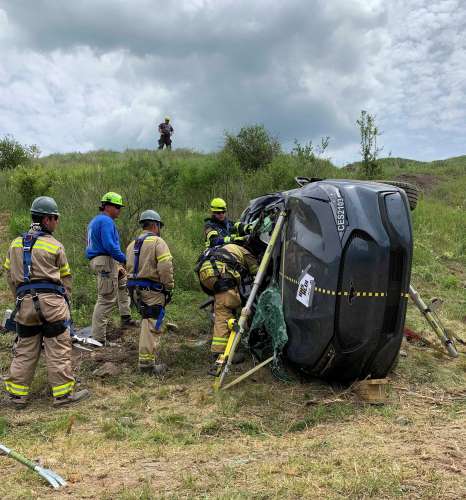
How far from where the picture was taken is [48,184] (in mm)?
14227

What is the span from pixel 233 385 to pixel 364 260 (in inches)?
70.8

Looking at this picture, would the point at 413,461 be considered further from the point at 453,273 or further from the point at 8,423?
the point at 453,273

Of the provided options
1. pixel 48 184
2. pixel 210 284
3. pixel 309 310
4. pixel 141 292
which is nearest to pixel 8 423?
pixel 141 292

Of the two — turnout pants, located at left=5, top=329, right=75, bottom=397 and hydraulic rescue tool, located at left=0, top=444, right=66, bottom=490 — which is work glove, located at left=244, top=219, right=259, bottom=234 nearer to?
turnout pants, located at left=5, top=329, right=75, bottom=397

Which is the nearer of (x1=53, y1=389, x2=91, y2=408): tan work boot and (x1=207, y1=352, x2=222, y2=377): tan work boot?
(x1=53, y1=389, x2=91, y2=408): tan work boot

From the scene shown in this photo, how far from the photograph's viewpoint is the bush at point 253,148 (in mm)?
16125

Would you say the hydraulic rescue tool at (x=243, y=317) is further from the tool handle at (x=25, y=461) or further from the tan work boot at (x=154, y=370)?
the tool handle at (x=25, y=461)

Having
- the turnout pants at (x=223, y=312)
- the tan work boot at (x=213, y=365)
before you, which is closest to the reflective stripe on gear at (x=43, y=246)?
the turnout pants at (x=223, y=312)

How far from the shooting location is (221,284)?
539 centimetres

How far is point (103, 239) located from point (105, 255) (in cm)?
25

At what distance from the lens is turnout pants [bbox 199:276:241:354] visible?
211 inches

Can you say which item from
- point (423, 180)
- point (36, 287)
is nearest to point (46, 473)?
point (36, 287)

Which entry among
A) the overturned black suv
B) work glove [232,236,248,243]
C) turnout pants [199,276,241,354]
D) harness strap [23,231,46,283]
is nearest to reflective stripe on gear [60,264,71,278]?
harness strap [23,231,46,283]

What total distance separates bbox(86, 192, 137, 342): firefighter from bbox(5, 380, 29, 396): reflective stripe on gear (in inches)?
67.6
